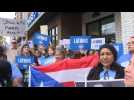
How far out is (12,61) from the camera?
7875 millimetres

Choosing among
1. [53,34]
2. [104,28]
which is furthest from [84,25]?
[53,34]

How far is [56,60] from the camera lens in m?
7.99

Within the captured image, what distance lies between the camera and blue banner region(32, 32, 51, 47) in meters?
7.86

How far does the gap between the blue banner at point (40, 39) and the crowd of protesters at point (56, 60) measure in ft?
0.31

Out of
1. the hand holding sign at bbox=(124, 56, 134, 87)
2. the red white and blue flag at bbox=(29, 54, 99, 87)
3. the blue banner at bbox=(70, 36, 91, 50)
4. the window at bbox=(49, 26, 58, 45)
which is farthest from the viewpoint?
the window at bbox=(49, 26, 58, 45)

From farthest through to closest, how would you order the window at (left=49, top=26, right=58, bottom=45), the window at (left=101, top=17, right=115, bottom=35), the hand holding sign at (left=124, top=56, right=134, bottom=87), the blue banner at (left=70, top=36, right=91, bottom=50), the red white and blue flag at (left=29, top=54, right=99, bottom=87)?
1. the window at (left=101, top=17, right=115, bottom=35)
2. the window at (left=49, top=26, right=58, bottom=45)
3. the red white and blue flag at (left=29, top=54, right=99, bottom=87)
4. the blue banner at (left=70, top=36, right=91, bottom=50)
5. the hand holding sign at (left=124, top=56, right=134, bottom=87)

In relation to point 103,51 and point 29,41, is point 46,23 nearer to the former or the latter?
point 29,41

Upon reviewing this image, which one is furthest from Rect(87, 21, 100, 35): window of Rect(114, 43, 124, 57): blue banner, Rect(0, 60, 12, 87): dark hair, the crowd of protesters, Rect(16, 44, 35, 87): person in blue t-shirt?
Rect(0, 60, 12, 87): dark hair

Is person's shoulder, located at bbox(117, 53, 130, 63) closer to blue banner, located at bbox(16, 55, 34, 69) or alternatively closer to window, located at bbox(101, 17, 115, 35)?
window, located at bbox(101, 17, 115, 35)

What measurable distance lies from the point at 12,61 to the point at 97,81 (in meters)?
1.58

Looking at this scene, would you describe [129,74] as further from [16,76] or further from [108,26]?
[16,76]
